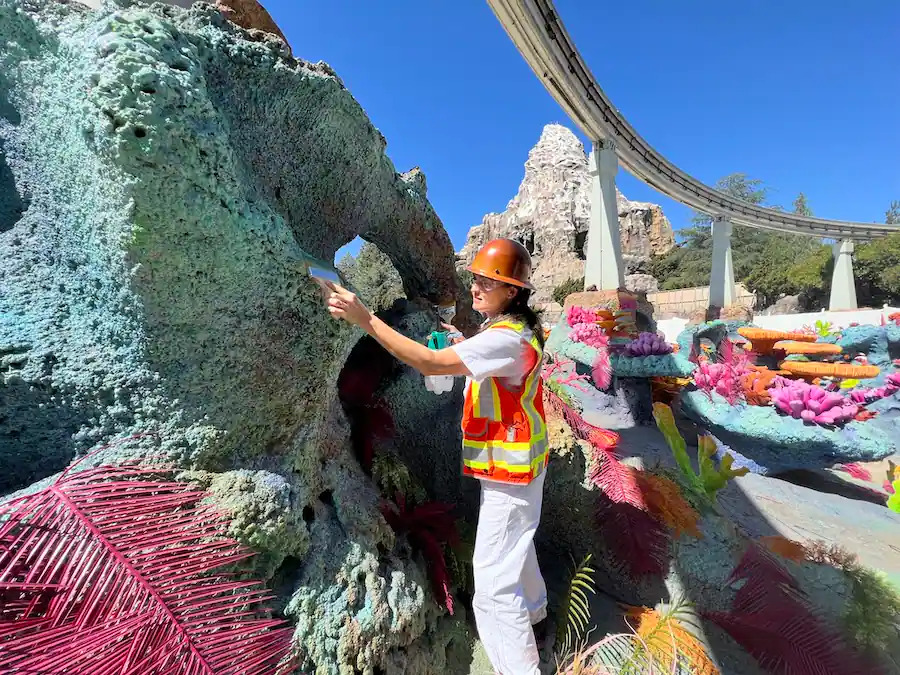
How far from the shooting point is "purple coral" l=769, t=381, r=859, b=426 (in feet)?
11.6

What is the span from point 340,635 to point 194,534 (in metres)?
0.54

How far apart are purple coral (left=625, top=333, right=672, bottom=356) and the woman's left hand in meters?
4.43

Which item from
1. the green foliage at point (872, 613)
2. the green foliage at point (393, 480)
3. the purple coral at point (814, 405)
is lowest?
the green foliage at point (872, 613)

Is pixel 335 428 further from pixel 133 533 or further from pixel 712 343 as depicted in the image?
pixel 712 343

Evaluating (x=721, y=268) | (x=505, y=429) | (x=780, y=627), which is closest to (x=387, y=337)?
(x=505, y=429)

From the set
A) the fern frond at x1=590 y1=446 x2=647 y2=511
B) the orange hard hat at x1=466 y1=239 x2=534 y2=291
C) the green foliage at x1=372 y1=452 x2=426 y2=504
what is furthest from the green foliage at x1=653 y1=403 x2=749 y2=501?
the orange hard hat at x1=466 y1=239 x2=534 y2=291

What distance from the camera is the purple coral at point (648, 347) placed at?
4793 millimetres

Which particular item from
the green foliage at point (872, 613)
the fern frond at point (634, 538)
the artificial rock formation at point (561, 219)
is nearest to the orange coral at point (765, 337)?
the green foliage at point (872, 613)

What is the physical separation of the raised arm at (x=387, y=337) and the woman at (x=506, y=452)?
0.33ft

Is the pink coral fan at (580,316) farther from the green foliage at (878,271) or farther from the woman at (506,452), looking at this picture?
the green foliage at (878,271)

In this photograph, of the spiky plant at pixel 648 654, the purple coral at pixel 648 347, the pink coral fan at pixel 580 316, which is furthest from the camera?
the pink coral fan at pixel 580 316

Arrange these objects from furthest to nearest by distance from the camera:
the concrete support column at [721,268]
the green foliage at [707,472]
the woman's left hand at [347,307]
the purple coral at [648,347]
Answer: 1. the concrete support column at [721,268]
2. the purple coral at [648,347]
3. the green foliage at [707,472]
4. the woman's left hand at [347,307]

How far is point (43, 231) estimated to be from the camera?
1250 millimetres

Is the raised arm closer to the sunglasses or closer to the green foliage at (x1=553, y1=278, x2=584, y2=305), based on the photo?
the sunglasses
